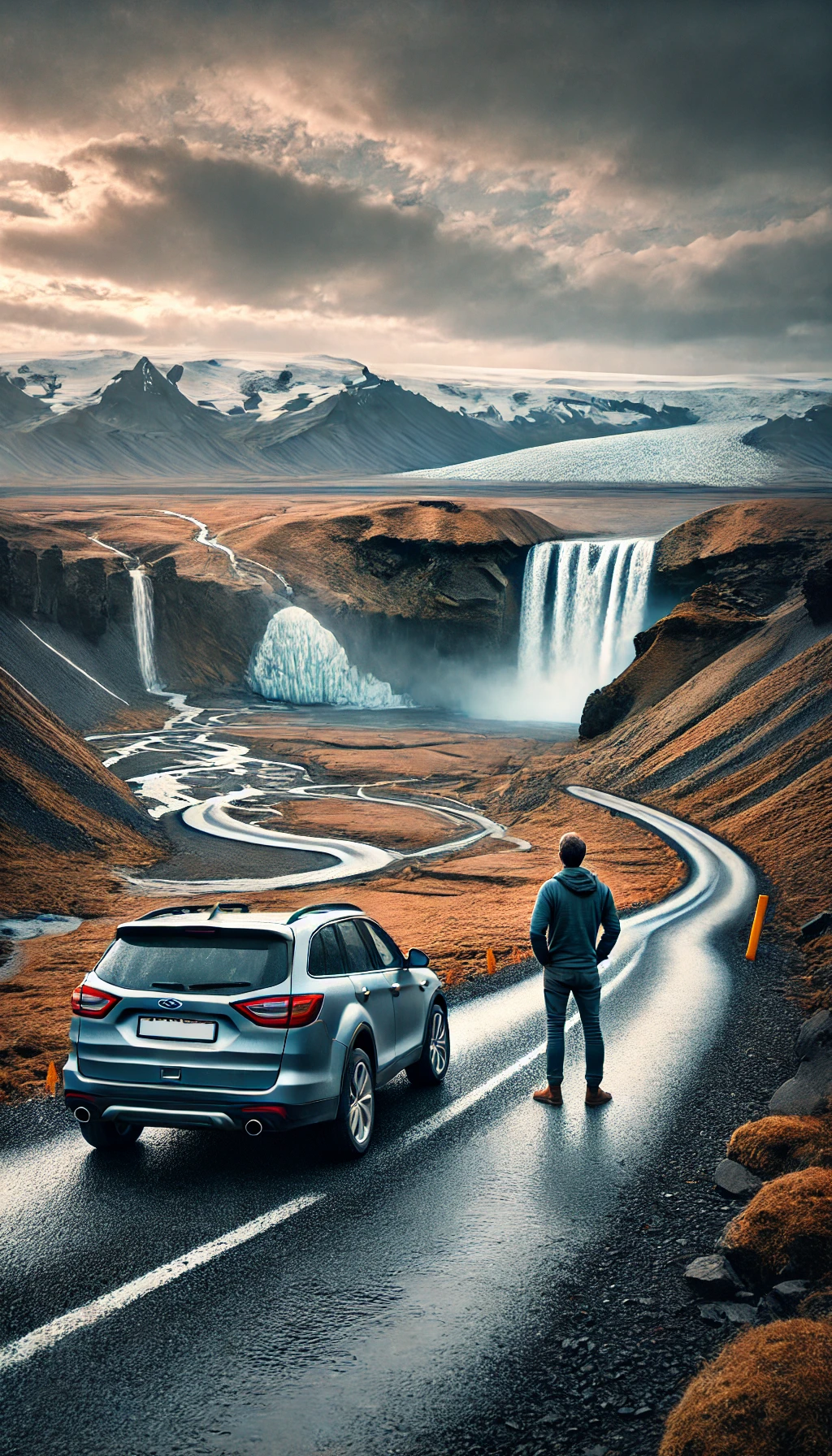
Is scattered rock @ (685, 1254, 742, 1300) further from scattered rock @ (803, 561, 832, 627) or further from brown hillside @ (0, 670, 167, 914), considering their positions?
scattered rock @ (803, 561, 832, 627)

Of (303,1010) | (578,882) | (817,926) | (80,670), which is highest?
(578,882)

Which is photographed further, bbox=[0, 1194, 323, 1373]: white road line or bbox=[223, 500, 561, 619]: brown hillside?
bbox=[223, 500, 561, 619]: brown hillside

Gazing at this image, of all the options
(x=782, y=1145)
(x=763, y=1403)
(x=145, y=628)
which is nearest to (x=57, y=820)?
(x=782, y=1145)

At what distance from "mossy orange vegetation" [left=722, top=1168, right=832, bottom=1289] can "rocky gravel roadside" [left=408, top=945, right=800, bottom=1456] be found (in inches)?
8.8

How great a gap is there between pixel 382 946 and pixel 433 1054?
1.41 meters

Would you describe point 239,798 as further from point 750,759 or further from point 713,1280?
point 713,1280

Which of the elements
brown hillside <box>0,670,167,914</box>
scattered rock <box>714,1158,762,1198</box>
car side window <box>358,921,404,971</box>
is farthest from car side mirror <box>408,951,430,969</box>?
brown hillside <box>0,670,167,914</box>

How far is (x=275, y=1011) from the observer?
738 cm

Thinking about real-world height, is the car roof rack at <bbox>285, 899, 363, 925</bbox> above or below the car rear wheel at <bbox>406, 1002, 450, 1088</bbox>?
above

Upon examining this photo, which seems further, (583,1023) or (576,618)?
(576,618)

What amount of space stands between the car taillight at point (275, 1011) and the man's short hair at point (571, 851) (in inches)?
102

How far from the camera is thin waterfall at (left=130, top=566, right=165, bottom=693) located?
105594mm

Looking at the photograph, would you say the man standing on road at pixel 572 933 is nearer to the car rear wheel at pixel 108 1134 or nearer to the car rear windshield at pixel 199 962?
the car rear windshield at pixel 199 962

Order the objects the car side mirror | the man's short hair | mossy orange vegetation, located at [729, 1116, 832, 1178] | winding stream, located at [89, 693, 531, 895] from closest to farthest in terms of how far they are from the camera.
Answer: mossy orange vegetation, located at [729, 1116, 832, 1178] < the man's short hair < the car side mirror < winding stream, located at [89, 693, 531, 895]
